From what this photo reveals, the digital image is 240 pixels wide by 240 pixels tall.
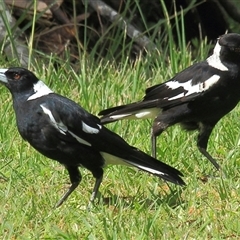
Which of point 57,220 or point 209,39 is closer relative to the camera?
point 57,220

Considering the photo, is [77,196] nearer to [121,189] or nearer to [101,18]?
[121,189]

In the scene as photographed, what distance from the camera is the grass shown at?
3980 mm

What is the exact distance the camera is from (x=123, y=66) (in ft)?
22.5

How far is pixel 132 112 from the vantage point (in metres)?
5.17

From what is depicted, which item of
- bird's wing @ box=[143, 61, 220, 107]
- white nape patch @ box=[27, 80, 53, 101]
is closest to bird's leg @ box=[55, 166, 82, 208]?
white nape patch @ box=[27, 80, 53, 101]

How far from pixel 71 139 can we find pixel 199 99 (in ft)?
2.96

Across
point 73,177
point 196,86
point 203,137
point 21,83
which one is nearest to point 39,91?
point 21,83

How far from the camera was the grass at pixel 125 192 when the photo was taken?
3.98 m

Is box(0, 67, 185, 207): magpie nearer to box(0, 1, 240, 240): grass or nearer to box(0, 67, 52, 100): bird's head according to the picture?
box(0, 67, 52, 100): bird's head

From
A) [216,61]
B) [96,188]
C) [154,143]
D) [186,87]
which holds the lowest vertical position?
[154,143]

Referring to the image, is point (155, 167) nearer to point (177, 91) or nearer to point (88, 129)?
point (88, 129)

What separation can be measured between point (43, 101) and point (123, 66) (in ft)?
8.38

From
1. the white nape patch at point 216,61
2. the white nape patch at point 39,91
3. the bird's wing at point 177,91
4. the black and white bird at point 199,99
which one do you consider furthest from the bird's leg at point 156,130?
the white nape patch at point 39,91

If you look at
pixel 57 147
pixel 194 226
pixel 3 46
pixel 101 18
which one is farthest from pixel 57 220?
pixel 101 18
